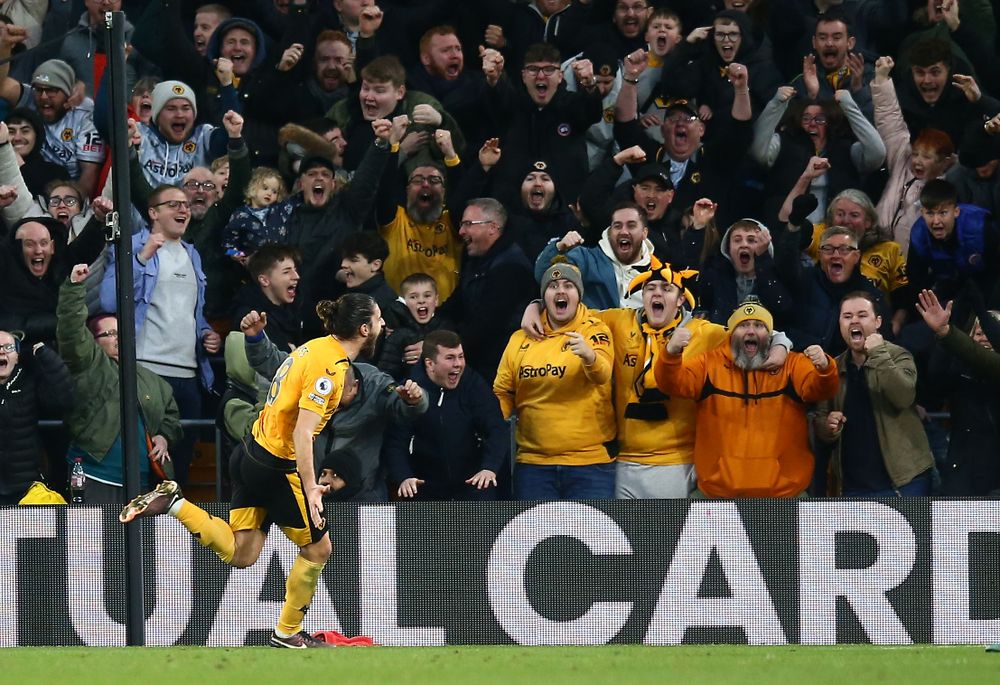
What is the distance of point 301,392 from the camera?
8258 mm

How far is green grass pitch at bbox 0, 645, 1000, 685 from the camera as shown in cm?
726

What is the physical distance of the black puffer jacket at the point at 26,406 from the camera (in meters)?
9.38

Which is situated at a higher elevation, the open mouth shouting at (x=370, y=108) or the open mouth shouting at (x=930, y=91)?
the open mouth shouting at (x=930, y=91)

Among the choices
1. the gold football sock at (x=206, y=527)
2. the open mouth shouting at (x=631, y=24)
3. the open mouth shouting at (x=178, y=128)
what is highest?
the open mouth shouting at (x=631, y=24)

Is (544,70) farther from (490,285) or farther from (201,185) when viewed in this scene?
(201,185)

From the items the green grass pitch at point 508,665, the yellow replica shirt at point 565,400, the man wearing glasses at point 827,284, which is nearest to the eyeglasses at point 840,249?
the man wearing glasses at point 827,284

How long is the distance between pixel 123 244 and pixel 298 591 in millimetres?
2040

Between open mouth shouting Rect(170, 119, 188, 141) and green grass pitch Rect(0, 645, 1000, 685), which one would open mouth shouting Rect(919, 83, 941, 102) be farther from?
open mouth shouting Rect(170, 119, 188, 141)

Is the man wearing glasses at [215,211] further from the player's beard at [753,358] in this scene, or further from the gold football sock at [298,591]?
the player's beard at [753,358]

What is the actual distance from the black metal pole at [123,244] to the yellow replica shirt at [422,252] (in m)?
2.36

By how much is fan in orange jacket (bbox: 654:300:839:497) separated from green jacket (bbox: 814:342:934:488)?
0.25 metres

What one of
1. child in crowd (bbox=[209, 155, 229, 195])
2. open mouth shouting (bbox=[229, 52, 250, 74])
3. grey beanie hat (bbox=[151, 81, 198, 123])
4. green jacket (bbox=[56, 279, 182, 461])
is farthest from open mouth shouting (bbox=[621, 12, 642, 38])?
green jacket (bbox=[56, 279, 182, 461])

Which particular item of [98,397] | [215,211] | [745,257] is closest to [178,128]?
[215,211]

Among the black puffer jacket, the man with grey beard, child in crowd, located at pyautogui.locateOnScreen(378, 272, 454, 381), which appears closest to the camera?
the black puffer jacket
